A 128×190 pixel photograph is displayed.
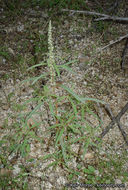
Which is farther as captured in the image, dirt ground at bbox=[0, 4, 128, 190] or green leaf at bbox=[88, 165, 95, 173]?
dirt ground at bbox=[0, 4, 128, 190]

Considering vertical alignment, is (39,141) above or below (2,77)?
below

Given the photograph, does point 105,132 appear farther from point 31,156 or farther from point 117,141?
point 31,156

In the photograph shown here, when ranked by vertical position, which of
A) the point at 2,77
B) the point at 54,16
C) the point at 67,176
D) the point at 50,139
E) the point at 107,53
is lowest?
the point at 67,176

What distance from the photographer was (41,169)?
2.35 metres

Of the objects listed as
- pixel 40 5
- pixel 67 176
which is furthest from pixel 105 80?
pixel 40 5

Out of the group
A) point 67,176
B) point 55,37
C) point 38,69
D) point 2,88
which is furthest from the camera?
point 55,37

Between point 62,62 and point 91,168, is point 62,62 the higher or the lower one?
the higher one

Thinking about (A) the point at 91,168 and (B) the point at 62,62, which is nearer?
(A) the point at 91,168

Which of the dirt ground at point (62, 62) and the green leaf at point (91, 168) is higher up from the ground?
the dirt ground at point (62, 62)

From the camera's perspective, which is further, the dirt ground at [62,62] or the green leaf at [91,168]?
the dirt ground at [62,62]

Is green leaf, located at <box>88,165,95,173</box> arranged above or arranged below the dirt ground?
below

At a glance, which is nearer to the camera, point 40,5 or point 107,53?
point 107,53

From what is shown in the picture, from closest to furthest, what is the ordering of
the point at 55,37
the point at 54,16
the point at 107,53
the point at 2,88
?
1. the point at 2,88
2. the point at 107,53
3. the point at 55,37
4. the point at 54,16

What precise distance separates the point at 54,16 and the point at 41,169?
3161 millimetres
